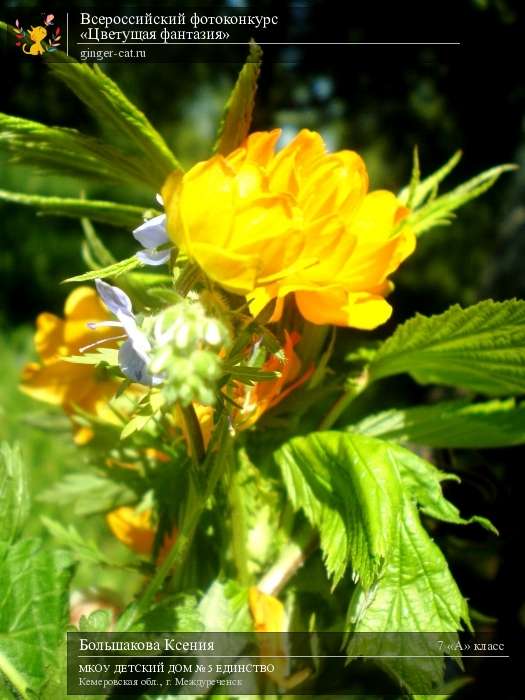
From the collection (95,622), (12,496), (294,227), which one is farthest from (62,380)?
(294,227)

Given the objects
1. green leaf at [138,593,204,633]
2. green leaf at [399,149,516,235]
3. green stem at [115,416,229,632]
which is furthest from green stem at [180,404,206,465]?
green leaf at [399,149,516,235]

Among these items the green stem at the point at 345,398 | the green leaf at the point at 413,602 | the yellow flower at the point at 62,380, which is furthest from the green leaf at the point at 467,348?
the yellow flower at the point at 62,380

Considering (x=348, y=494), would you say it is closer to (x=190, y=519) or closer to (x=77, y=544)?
(x=190, y=519)

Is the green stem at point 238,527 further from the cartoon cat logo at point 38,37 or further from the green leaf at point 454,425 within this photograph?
the cartoon cat logo at point 38,37

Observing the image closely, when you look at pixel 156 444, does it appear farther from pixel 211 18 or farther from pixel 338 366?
pixel 211 18

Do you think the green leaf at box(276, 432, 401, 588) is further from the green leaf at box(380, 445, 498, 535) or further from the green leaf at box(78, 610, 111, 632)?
the green leaf at box(78, 610, 111, 632)

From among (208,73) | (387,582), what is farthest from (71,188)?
(387,582)
